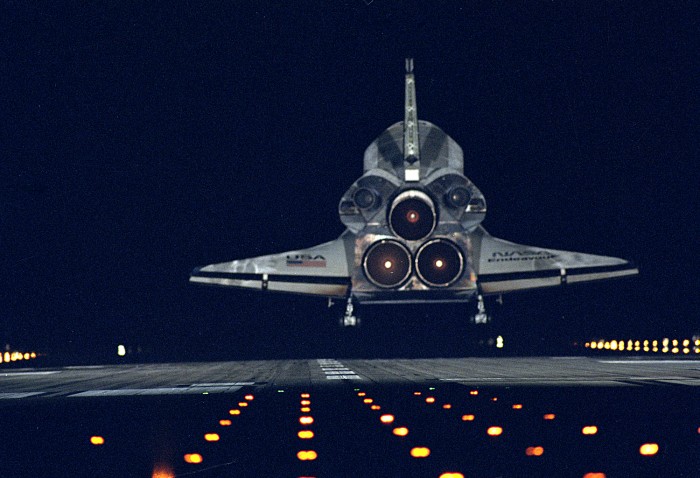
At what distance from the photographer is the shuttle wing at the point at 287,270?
37500 mm

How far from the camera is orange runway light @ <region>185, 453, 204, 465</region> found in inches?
290

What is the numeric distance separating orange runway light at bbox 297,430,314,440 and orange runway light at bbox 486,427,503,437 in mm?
2003

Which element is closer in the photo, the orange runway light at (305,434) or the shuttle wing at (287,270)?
the orange runway light at (305,434)

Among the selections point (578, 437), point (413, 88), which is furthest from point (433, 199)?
point (578, 437)

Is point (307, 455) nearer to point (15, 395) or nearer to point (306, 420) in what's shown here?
point (306, 420)

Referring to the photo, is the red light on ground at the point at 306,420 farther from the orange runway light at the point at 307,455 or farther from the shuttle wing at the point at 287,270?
the shuttle wing at the point at 287,270

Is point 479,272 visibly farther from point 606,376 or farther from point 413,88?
point 606,376

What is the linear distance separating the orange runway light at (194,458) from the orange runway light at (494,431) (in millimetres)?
3209

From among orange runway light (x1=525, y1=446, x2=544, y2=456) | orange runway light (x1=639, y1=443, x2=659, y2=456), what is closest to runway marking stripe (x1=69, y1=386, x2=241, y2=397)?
orange runway light (x1=525, y1=446, x2=544, y2=456)

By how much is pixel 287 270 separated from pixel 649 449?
30777 mm

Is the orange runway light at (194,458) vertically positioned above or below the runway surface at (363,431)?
above

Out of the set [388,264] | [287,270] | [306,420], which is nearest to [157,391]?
[306,420]

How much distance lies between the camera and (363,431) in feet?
30.0

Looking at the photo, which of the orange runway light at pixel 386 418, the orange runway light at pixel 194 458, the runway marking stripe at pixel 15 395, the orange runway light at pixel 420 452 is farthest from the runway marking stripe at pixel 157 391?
the orange runway light at pixel 420 452
